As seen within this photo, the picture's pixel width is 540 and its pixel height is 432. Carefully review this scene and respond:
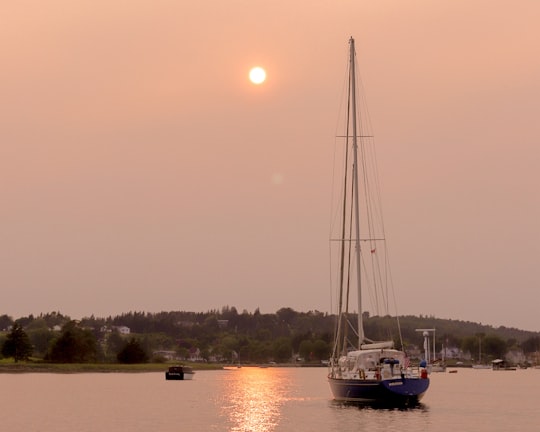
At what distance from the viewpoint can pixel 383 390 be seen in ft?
292

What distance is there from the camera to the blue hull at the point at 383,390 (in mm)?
89125

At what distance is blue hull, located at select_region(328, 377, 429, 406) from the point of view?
8912 cm

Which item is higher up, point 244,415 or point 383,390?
point 383,390

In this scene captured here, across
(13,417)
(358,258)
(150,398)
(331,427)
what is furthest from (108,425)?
(150,398)

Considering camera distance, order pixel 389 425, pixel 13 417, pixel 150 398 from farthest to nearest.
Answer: pixel 150 398 < pixel 13 417 < pixel 389 425

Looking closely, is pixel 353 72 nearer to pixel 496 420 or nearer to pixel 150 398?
pixel 496 420

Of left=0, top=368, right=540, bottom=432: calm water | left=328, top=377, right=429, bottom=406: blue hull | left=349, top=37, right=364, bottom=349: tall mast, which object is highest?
left=349, top=37, right=364, bottom=349: tall mast

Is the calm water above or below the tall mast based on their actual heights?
below

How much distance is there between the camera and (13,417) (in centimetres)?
10119

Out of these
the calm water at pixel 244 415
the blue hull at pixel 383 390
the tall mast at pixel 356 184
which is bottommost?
the calm water at pixel 244 415

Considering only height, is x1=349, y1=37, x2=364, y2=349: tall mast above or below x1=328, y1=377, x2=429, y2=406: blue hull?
above

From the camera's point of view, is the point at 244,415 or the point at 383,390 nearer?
the point at 383,390

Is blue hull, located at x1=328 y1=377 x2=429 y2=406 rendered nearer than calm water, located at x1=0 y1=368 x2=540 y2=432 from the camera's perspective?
No

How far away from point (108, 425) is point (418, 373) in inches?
1136
